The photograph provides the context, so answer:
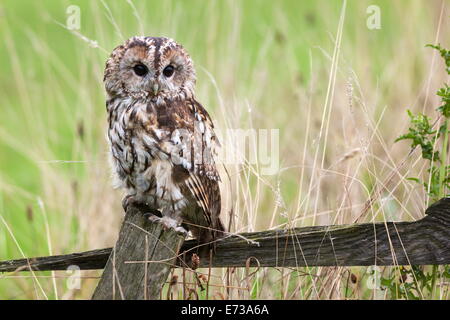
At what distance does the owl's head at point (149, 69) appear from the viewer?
323 cm

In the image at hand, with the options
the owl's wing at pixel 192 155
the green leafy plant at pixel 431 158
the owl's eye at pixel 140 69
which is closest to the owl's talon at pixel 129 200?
the owl's wing at pixel 192 155

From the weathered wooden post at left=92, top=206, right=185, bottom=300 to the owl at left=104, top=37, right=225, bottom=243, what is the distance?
664 mm

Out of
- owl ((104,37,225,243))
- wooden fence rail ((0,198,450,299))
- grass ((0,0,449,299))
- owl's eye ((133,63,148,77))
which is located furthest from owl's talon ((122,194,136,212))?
wooden fence rail ((0,198,450,299))

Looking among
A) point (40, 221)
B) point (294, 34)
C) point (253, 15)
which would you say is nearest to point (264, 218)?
point (40, 221)

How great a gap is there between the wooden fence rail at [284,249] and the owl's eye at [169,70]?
→ 91 cm

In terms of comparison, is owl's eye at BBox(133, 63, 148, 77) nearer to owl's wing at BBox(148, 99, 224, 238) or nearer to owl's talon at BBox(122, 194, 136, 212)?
owl's wing at BBox(148, 99, 224, 238)

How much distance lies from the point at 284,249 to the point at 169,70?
1.15m

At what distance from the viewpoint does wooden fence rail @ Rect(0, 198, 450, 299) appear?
7.88ft

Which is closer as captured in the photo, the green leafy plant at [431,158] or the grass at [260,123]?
the green leafy plant at [431,158]

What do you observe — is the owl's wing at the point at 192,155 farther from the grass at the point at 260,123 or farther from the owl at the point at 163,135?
the grass at the point at 260,123

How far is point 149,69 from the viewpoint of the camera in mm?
3256

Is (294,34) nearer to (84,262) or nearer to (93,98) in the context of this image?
(93,98)

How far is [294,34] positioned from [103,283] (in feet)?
22.2

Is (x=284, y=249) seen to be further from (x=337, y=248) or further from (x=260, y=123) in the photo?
(x=260, y=123)
